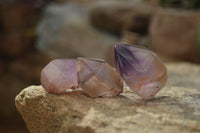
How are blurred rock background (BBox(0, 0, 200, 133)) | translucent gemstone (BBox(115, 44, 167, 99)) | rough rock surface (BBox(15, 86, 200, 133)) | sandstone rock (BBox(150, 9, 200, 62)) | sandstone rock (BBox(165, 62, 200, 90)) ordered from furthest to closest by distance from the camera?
blurred rock background (BBox(0, 0, 200, 133)), sandstone rock (BBox(150, 9, 200, 62)), sandstone rock (BBox(165, 62, 200, 90)), translucent gemstone (BBox(115, 44, 167, 99)), rough rock surface (BBox(15, 86, 200, 133))

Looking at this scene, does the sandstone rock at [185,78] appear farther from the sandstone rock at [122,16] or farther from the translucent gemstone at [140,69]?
the sandstone rock at [122,16]

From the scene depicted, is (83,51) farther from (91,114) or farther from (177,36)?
(91,114)

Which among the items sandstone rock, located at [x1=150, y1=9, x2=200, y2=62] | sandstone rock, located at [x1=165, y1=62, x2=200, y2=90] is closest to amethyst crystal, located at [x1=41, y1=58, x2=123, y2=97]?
sandstone rock, located at [x1=165, y1=62, x2=200, y2=90]

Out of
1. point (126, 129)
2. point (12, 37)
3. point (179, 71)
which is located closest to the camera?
point (126, 129)

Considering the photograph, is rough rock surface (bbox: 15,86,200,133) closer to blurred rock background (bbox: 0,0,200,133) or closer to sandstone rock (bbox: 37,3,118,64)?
blurred rock background (bbox: 0,0,200,133)

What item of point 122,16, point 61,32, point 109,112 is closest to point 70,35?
point 61,32

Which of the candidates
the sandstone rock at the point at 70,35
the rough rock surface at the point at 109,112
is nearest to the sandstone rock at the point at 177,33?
the sandstone rock at the point at 70,35

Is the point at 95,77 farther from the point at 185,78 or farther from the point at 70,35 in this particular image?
the point at 70,35

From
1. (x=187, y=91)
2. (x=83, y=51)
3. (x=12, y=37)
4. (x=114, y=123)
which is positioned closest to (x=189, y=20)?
(x=83, y=51)
